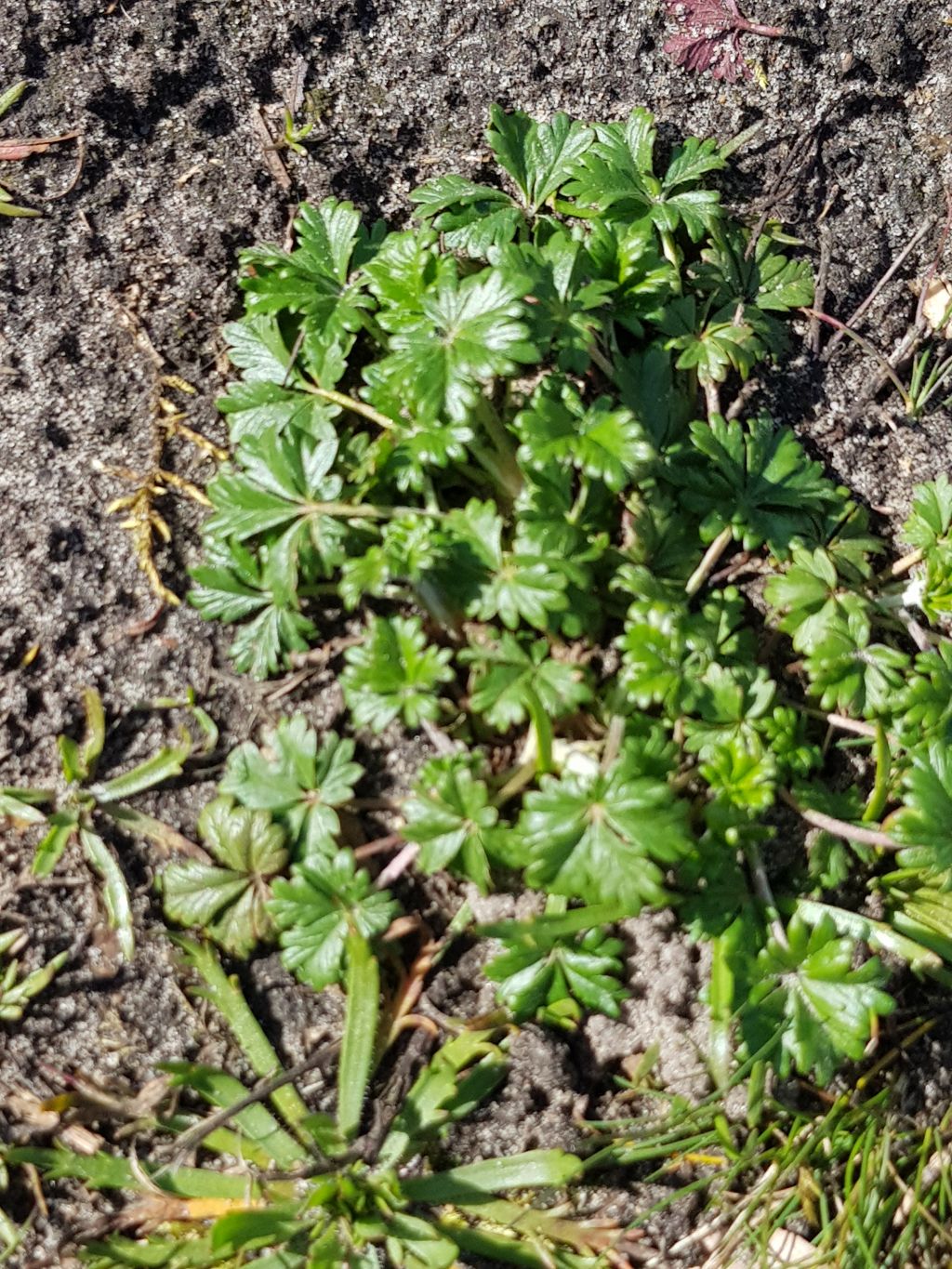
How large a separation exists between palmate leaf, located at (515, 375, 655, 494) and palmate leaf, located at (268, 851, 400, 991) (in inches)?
33.7

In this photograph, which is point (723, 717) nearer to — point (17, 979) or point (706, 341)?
point (706, 341)

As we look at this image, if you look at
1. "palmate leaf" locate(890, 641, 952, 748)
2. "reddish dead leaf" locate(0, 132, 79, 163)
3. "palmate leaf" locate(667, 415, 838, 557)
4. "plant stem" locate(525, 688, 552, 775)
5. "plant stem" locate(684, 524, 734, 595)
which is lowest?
"palmate leaf" locate(890, 641, 952, 748)

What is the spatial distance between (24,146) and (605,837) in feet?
6.77

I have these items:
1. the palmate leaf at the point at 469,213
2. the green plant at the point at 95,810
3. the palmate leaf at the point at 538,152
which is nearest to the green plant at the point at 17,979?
the green plant at the point at 95,810

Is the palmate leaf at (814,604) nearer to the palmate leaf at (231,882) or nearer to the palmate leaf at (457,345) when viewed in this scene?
the palmate leaf at (457,345)

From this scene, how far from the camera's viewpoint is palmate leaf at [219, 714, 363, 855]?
199 cm

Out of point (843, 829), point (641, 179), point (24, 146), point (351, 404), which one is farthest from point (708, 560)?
point (24, 146)

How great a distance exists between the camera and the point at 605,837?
→ 5.91 ft

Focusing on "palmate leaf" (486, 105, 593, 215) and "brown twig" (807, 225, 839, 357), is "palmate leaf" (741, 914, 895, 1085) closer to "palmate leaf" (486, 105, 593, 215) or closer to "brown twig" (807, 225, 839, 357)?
"brown twig" (807, 225, 839, 357)

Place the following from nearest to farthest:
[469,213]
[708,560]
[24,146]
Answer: [708,560], [469,213], [24,146]

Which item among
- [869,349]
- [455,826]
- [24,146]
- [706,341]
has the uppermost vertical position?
[24,146]

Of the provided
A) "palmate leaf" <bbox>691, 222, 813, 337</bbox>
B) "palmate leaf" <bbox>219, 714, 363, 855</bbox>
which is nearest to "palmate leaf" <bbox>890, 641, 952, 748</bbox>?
"palmate leaf" <bbox>691, 222, 813, 337</bbox>

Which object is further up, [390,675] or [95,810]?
[390,675]

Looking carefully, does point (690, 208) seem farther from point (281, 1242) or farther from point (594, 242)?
point (281, 1242)
